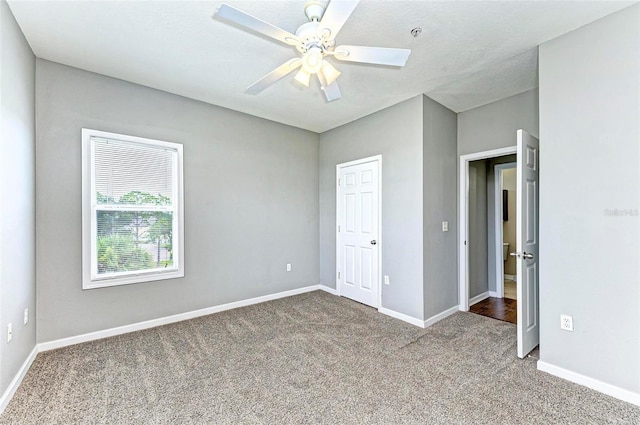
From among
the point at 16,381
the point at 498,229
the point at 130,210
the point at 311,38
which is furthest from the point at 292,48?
the point at 498,229

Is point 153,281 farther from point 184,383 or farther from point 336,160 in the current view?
point 336,160

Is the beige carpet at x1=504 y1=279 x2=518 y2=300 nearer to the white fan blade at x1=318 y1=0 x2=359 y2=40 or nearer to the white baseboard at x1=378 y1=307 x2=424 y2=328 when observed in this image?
the white baseboard at x1=378 y1=307 x2=424 y2=328

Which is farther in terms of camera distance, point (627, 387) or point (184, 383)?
point (184, 383)

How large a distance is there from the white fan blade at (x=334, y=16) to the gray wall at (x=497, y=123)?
266 cm

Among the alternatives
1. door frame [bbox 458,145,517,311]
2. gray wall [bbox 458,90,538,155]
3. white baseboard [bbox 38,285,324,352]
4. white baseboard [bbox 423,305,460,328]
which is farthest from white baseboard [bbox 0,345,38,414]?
gray wall [bbox 458,90,538,155]

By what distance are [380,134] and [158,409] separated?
140 inches

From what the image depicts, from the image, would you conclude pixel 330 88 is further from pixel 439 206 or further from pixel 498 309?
pixel 498 309

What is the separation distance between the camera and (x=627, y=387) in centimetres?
196

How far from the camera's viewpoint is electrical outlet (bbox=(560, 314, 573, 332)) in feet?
7.23

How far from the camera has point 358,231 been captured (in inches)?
164

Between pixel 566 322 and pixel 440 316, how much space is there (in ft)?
4.61

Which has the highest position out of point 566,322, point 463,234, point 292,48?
point 292,48

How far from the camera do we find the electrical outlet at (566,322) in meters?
2.20

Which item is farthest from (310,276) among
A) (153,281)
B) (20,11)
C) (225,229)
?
(20,11)
